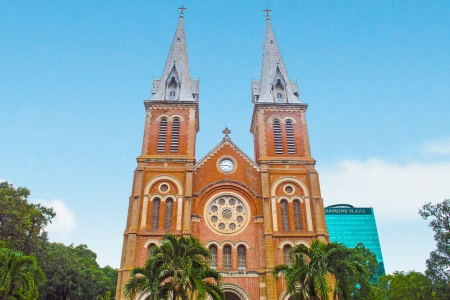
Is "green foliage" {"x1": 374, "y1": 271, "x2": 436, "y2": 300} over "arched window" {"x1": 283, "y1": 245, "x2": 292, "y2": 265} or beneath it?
beneath

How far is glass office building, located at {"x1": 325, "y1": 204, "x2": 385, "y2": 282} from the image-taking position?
92188 millimetres

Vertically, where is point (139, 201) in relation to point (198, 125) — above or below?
below

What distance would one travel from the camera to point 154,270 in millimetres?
17203

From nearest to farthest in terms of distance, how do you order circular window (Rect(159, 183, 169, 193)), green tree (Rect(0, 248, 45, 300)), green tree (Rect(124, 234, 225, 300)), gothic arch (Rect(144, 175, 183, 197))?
green tree (Rect(124, 234, 225, 300)), green tree (Rect(0, 248, 45, 300)), gothic arch (Rect(144, 175, 183, 197)), circular window (Rect(159, 183, 169, 193))

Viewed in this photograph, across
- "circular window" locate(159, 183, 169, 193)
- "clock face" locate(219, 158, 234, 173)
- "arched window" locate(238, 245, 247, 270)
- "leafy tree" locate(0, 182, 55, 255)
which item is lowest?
"arched window" locate(238, 245, 247, 270)

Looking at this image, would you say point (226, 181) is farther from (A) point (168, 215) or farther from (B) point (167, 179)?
(A) point (168, 215)

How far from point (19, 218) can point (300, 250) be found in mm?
19869

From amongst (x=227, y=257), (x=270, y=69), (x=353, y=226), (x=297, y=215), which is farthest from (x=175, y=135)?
(x=353, y=226)

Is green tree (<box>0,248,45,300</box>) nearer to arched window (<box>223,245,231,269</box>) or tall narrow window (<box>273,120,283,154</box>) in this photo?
arched window (<box>223,245,231,269</box>)

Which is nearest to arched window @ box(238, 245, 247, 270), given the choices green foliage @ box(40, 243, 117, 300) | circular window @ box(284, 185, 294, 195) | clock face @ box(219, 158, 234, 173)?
circular window @ box(284, 185, 294, 195)

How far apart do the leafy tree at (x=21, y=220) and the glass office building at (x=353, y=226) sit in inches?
2881

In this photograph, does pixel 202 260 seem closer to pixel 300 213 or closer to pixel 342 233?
pixel 300 213

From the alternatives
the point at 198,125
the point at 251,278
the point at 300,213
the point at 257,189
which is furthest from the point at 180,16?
the point at 251,278

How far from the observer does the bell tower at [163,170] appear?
28.0 m
